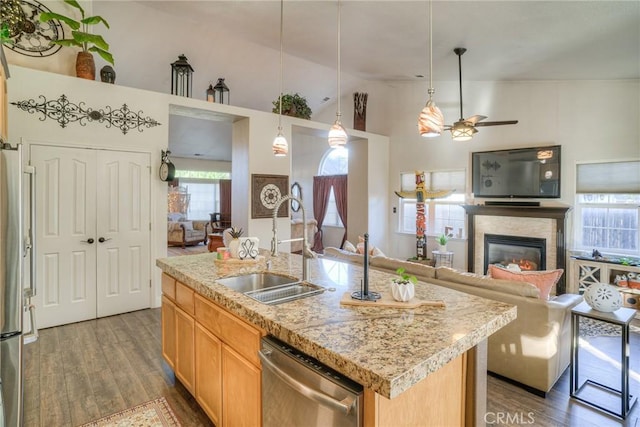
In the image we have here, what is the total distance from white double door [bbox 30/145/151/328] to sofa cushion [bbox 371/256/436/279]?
9.92 feet

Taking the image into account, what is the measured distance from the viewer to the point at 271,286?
7.60 ft

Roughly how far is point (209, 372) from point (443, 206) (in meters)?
5.84

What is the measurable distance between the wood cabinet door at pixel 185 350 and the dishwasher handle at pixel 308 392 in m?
0.99

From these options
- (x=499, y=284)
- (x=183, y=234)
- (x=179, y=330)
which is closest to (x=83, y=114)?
(x=179, y=330)

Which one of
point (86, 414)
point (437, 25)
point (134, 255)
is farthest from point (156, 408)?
point (437, 25)

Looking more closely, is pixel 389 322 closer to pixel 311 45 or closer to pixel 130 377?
pixel 130 377

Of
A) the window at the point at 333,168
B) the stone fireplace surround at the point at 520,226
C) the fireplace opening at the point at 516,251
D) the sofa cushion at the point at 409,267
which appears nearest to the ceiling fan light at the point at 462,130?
the stone fireplace surround at the point at 520,226

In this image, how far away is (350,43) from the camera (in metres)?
4.68

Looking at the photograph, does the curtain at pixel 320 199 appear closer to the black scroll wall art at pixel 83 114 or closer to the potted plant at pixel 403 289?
the black scroll wall art at pixel 83 114

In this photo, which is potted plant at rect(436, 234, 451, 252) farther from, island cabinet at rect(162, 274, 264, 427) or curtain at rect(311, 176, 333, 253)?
island cabinet at rect(162, 274, 264, 427)

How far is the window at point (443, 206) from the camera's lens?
6.50 m

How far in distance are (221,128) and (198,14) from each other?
473 cm

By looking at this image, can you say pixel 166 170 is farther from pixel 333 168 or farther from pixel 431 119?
pixel 333 168

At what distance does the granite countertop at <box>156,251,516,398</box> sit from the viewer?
1.07m
